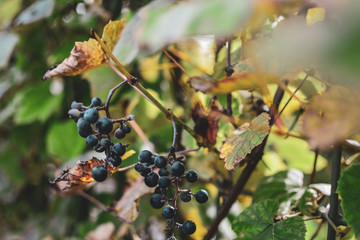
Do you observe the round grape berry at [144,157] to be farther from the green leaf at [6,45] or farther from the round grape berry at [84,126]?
the green leaf at [6,45]

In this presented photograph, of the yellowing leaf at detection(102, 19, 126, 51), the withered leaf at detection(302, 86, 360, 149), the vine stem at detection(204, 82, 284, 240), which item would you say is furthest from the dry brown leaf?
the withered leaf at detection(302, 86, 360, 149)

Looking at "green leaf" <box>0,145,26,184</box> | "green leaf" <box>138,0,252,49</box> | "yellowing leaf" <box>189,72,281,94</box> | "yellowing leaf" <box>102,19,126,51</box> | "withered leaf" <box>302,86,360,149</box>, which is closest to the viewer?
"green leaf" <box>138,0,252,49</box>

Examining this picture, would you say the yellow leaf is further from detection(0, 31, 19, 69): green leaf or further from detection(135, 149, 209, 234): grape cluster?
detection(0, 31, 19, 69): green leaf

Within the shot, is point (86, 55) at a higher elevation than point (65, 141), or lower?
higher

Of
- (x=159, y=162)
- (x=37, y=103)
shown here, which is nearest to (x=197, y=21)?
(x=159, y=162)

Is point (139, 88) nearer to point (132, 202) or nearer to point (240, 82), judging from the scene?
point (240, 82)

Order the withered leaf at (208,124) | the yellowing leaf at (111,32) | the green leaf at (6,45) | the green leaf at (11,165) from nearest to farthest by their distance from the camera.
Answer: the yellowing leaf at (111,32) → the withered leaf at (208,124) → the green leaf at (6,45) → the green leaf at (11,165)

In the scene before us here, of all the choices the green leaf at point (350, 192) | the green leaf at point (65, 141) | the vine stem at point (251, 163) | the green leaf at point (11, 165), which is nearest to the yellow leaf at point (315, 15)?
the vine stem at point (251, 163)
